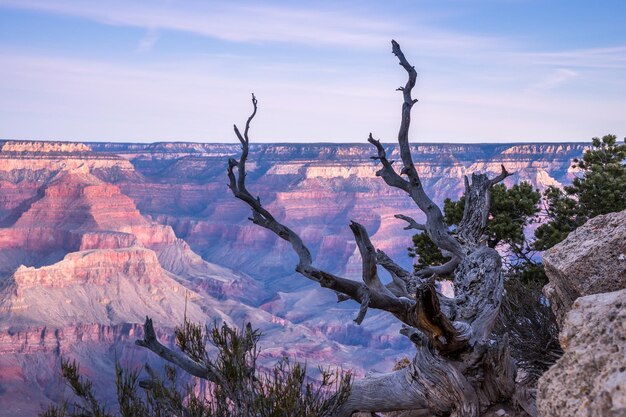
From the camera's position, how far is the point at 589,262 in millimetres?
8453

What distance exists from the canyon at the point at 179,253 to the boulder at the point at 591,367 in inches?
2348

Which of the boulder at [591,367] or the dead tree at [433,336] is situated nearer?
the boulder at [591,367]

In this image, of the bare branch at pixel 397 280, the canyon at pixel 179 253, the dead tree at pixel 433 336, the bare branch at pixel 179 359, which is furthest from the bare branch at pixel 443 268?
the canyon at pixel 179 253

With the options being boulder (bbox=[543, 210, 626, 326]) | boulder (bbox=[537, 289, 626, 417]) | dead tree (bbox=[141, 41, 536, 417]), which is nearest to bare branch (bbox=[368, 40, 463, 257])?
dead tree (bbox=[141, 41, 536, 417])

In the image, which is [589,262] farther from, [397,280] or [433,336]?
[397,280]

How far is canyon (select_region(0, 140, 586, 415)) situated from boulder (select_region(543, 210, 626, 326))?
56375mm

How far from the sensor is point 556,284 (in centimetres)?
925

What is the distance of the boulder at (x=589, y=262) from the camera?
828cm

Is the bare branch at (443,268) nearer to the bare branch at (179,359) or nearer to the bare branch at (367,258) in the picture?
the bare branch at (367,258)

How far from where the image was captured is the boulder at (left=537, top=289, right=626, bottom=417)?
4.68 metres

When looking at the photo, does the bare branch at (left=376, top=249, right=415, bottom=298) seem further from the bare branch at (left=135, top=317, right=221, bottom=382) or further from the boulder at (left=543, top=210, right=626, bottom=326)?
the bare branch at (left=135, top=317, right=221, bottom=382)

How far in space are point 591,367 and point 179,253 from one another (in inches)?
6255

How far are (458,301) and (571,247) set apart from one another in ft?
6.13

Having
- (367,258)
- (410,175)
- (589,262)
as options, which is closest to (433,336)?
(367,258)
